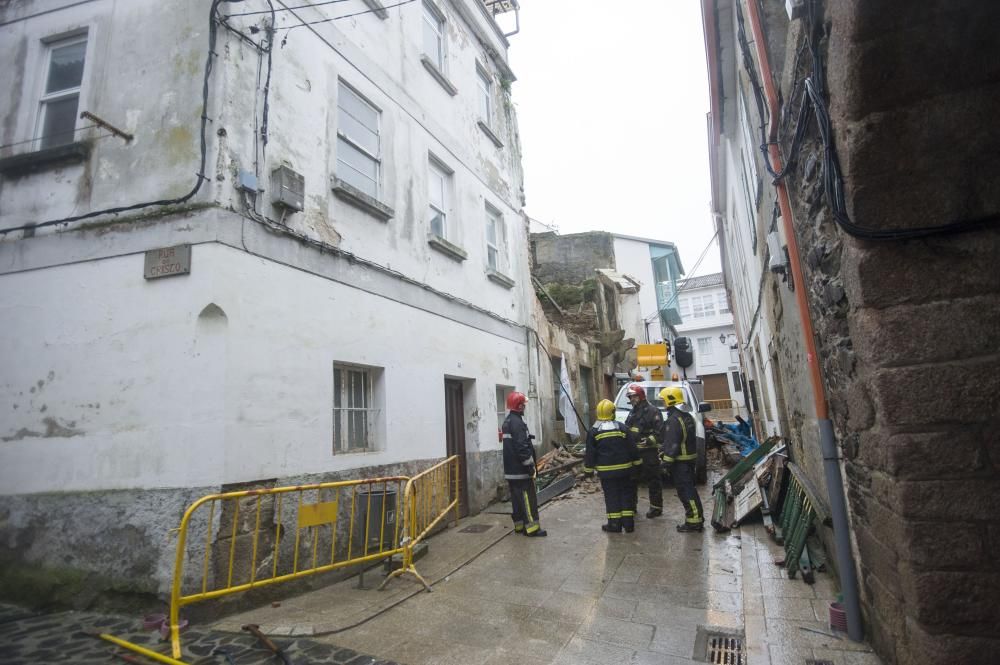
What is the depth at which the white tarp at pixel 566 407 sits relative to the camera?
1219 cm

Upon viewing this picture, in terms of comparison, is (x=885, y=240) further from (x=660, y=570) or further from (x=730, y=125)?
(x=730, y=125)

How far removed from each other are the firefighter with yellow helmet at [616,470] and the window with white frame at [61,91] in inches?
277

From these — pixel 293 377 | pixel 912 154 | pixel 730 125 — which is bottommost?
pixel 293 377

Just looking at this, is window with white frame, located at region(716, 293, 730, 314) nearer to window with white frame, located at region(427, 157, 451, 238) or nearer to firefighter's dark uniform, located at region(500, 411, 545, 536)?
window with white frame, located at region(427, 157, 451, 238)

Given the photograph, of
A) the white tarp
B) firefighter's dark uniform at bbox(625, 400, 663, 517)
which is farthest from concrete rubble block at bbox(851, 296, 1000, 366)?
the white tarp

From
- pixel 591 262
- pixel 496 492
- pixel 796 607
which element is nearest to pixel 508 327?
pixel 496 492

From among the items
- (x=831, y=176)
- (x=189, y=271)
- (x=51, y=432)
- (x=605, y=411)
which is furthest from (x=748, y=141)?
(x=51, y=432)

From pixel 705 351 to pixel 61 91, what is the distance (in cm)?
3878

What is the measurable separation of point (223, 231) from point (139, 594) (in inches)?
123

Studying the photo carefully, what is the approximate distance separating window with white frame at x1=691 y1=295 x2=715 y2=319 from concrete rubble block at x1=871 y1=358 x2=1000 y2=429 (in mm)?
38987

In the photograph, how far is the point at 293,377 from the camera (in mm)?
5316

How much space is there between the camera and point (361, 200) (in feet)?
21.4

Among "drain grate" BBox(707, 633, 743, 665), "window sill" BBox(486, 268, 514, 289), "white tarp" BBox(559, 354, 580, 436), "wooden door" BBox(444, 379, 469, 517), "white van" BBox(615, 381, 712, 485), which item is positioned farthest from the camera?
"white tarp" BBox(559, 354, 580, 436)

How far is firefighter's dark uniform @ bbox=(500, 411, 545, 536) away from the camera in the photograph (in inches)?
268
